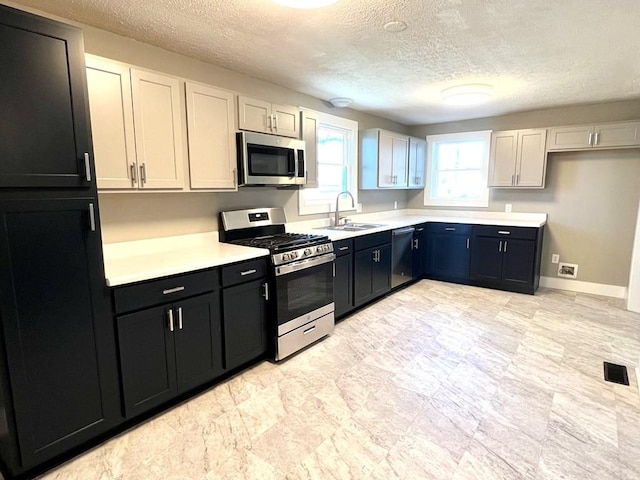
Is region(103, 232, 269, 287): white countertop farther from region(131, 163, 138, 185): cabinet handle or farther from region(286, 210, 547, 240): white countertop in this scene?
region(286, 210, 547, 240): white countertop

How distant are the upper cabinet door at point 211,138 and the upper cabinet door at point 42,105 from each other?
838 mm

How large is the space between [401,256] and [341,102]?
6.66 ft

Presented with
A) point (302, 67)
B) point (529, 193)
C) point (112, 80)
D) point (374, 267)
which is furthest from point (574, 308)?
point (112, 80)

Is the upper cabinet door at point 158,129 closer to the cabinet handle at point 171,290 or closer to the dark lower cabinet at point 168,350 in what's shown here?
the cabinet handle at point 171,290

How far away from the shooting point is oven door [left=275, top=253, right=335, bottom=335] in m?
2.73

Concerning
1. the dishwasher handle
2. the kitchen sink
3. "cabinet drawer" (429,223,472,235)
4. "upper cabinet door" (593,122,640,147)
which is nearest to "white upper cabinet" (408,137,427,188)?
A: "cabinet drawer" (429,223,472,235)

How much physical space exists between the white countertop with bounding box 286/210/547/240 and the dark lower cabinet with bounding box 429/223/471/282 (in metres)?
0.13

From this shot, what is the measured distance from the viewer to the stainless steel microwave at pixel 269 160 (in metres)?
2.79

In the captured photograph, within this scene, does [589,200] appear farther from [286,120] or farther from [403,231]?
[286,120]

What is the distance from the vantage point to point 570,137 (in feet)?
13.9

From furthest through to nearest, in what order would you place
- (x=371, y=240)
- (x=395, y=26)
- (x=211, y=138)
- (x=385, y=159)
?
(x=385, y=159) → (x=371, y=240) → (x=211, y=138) → (x=395, y=26)

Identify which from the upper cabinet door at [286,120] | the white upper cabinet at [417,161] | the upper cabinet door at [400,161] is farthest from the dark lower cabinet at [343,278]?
the white upper cabinet at [417,161]

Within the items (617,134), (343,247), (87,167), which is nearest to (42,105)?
(87,167)

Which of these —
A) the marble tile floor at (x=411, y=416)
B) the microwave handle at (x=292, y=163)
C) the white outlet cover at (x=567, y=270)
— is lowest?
the marble tile floor at (x=411, y=416)
